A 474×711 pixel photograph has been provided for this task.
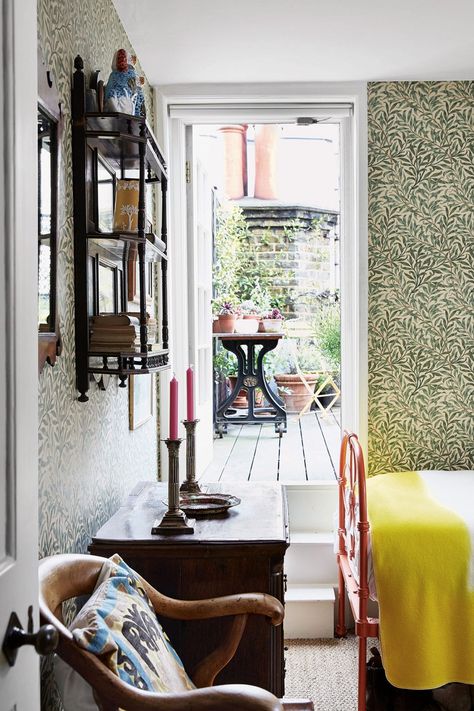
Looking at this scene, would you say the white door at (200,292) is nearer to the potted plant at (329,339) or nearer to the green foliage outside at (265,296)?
the green foliage outside at (265,296)

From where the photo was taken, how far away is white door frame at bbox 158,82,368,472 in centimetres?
359

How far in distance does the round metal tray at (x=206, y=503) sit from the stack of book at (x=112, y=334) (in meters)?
0.54

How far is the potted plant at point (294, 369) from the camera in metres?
5.45

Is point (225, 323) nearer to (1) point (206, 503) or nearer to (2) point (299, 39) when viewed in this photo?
(2) point (299, 39)

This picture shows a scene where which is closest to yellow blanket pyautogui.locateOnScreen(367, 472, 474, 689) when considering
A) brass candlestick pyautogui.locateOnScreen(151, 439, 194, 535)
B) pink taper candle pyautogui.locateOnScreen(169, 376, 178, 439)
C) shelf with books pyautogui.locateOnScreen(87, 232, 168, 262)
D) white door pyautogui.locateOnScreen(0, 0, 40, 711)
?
brass candlestick pyautogui.locateOnScreen(151, 439, 194, 535)

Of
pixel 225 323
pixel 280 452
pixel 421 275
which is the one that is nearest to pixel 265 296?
pixel 225 323

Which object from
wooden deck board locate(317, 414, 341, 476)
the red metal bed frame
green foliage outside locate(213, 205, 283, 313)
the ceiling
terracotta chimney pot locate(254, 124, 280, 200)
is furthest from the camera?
terracotta chimney pot locate(254, 124, 280, 200)

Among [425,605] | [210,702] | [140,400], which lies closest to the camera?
[210,702]

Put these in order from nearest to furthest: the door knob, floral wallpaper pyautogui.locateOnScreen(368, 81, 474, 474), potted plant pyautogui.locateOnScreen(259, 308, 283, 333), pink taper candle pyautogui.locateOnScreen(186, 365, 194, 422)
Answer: the door knob < pink taper candle pyautogui.locateOnScreen(186, 365, 194, 422) < floral wallpaper pyautogui.locateOnScreen(368, 81, 474, 474) < potted plant pyautogui.locateOnScreen(259, 308, 283, 333)

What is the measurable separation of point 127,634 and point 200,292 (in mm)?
2645

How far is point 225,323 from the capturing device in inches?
190

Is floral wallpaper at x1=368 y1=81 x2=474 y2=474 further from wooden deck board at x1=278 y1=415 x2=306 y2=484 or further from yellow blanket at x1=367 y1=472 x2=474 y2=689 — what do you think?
yellow blanket at x1=367 y1=472 x2=474 y2=689

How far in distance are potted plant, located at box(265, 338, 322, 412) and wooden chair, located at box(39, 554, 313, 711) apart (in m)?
3.53

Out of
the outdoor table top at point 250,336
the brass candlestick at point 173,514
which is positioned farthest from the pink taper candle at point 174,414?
the outdoor table top at point 250,336
